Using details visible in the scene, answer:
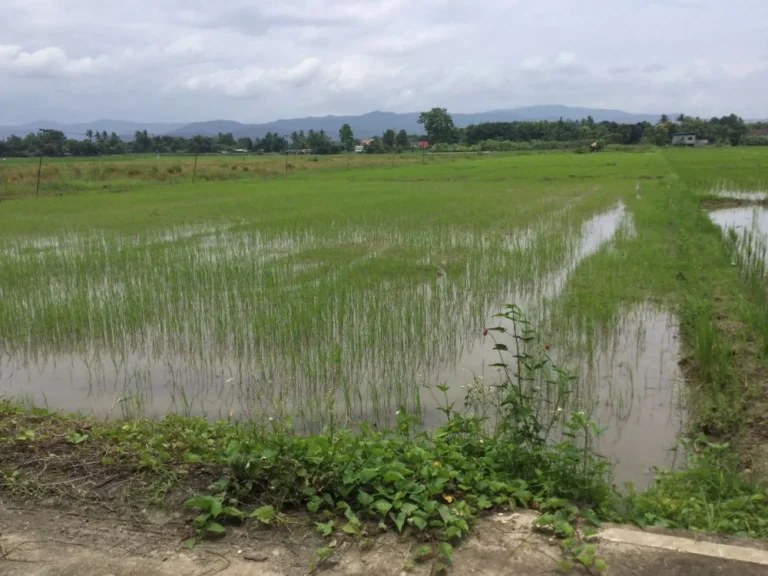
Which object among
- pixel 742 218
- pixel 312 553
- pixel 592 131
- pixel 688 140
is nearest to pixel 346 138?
A: pixel 592 131

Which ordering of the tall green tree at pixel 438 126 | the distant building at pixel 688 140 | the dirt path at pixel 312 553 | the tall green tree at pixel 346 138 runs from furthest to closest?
the tall green tree at pixel 438 126 → the tall green tree at pixel 346 138 → the distant building at pixel 688 140 → the dirt path at pixel 312 553

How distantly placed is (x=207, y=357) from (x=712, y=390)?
3.76 meters

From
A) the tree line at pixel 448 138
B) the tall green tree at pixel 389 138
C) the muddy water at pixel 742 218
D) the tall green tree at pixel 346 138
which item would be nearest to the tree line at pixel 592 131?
the tree line at pixel 448 138

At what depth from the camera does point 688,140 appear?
2160 inches

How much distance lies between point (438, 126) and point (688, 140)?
23.4 metres

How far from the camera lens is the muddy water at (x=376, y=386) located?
151 inches

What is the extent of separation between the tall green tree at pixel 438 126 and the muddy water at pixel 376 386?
6036 cm

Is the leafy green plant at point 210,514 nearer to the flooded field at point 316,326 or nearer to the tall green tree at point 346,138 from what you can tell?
the flooded field at point 316,326

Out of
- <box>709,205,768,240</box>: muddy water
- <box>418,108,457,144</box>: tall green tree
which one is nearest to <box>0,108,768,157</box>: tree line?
<box>418,108,457,144</box>: tall green tree

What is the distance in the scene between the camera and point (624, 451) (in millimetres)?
3531

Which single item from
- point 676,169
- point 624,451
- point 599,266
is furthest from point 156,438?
point 676,169

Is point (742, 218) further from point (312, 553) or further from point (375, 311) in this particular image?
point (312, 553)

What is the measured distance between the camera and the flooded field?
13.8ft

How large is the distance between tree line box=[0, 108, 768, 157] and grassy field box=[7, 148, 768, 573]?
4155cm
